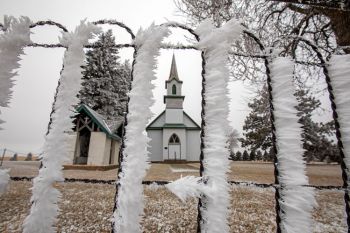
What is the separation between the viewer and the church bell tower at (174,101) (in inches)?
1062

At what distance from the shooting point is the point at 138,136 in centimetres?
90

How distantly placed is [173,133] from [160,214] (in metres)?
24.1

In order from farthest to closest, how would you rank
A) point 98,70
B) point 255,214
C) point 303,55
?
point 98,70 < point 303,55 < point 255,214

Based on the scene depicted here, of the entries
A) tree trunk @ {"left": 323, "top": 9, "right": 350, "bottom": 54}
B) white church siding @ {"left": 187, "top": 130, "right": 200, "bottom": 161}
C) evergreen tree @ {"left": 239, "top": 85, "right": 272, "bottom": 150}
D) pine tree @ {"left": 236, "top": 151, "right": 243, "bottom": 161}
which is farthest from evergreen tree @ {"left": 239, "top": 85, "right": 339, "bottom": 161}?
tree trunk @ {"left": 323, "top": 9, "right": 350, "bottom": 54}

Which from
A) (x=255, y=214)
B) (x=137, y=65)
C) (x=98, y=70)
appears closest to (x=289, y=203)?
(x=137, y=65)

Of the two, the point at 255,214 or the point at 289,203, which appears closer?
the point at 289,203

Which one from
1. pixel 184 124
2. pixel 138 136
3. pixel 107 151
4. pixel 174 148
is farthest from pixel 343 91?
pixel 184 124

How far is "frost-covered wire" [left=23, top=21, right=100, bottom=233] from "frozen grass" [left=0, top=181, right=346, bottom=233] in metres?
1.65

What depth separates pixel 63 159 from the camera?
0.91 metres

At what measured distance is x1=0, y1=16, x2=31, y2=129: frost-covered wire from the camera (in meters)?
0.98

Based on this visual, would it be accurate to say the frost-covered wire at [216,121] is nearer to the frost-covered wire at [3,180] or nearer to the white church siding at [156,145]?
the frost-covered wire at [3,180]

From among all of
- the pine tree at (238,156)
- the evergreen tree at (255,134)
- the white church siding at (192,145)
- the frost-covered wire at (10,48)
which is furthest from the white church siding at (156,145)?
the frost-covered wire at (10,48)

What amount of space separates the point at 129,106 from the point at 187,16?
23.6 feet

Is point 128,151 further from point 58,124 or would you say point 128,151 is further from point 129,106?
point 58,124
